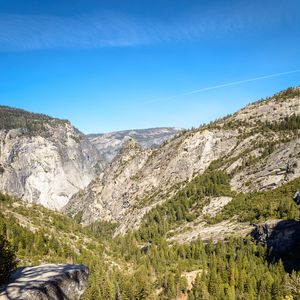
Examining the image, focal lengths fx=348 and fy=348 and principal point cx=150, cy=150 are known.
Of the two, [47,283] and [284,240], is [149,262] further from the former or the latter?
[47,283]

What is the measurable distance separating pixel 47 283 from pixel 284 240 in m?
136

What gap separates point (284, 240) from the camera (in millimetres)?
142875

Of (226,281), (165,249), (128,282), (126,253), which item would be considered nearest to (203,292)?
(226,281)

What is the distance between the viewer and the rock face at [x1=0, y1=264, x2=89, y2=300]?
24.4 m

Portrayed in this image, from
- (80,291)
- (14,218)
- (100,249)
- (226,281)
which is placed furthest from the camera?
(100,249)

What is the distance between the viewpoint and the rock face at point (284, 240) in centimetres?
14088

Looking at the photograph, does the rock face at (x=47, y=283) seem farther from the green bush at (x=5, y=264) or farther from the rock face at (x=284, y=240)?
the rock face at (x=284, y=240)

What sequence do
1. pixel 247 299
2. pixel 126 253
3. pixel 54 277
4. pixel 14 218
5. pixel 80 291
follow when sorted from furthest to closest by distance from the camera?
pixel 126 253 → pixel 14 218 → pixel 247 299 → pixel 80 291 → pixel 54 277

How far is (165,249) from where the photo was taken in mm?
164500

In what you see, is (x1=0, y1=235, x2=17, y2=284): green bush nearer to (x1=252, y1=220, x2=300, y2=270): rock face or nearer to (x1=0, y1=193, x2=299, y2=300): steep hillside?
(x1=0, y1=193, x2=299, y2=300): steep hillside

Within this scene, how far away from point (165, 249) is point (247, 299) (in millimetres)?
62872

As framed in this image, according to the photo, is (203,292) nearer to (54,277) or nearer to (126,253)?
(126,253)

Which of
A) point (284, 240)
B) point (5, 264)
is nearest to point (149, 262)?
point (284, 240)

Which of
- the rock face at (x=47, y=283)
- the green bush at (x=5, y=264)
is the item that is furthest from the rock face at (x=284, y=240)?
the green bush at (x=5, y=264)
